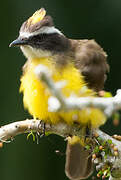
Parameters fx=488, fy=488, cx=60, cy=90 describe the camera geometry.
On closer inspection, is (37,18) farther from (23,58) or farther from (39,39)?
(23,58)

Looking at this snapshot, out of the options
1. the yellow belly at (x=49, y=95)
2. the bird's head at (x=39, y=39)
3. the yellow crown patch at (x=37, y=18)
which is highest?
the yellow crown patch at (x=37, y=18)

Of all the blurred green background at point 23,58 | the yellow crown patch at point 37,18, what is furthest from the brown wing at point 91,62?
the blurred green background at point 23,58

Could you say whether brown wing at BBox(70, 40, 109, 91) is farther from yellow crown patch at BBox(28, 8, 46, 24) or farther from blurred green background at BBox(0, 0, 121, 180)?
blurred green background at BBox(0, 0, 121, 180)

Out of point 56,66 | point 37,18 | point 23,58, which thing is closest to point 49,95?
point 56,66

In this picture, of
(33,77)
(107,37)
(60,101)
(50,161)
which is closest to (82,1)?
(107,37)

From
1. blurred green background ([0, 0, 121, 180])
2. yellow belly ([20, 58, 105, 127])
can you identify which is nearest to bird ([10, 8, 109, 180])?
yellow belly ([20, 58, 105, 127])

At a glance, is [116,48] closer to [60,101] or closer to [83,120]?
[83,120]

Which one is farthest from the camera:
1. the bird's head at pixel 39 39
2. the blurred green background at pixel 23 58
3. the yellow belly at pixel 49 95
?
the blurred green background at pixel 23 58

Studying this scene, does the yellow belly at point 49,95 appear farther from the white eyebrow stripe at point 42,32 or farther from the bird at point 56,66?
the white eyebrow stripe at point 42,32
